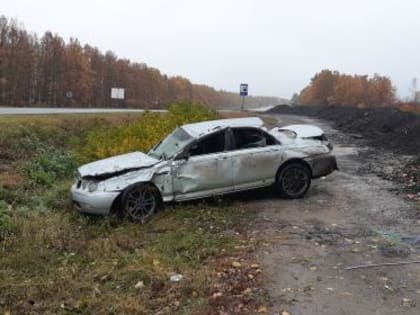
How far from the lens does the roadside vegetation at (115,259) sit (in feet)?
17.6

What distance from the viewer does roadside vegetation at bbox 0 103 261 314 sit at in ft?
17.6

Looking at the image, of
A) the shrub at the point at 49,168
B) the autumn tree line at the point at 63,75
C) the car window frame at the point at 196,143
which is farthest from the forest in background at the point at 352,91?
the car window frame at the point at 196,143

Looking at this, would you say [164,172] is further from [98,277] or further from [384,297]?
[384,297]

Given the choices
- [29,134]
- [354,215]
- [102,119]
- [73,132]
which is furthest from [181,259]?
[102,119]

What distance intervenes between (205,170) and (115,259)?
9.05 ft

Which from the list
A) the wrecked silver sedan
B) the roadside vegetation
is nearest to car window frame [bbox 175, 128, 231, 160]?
the wrecked silver sedan

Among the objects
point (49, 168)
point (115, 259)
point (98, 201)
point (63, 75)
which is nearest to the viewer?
point (115, 259)

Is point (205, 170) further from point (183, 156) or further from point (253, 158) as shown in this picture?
point (253, 158)

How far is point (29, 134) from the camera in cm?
1709

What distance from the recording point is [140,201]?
27.7 ft

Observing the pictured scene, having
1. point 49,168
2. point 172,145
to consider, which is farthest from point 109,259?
point 49,168

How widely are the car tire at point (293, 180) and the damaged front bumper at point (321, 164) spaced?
0.53 ft

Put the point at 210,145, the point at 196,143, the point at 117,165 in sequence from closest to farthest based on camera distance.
Answer: the point at 117,165 → the point at 196,143 → the point at 210,145

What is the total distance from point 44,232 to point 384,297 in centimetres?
476
